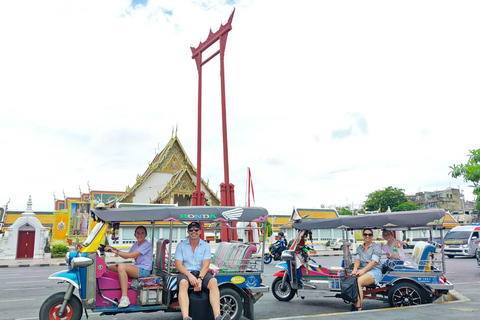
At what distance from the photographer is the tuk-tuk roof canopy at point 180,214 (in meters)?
5.96

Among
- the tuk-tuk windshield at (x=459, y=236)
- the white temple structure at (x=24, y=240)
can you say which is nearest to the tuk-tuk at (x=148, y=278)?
the tuk-tuk windshield at (x=459, y=236)

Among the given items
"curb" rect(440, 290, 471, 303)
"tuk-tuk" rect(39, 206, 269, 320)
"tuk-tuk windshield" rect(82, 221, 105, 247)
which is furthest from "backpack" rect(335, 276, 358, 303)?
"tuk-tuk windshield" rect(82, 221, 105, 247)

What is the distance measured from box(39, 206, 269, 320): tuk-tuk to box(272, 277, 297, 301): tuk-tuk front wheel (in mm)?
2241

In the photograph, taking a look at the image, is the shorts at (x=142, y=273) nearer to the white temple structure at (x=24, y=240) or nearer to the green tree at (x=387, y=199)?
the white temple structure at (x=24, y=240)

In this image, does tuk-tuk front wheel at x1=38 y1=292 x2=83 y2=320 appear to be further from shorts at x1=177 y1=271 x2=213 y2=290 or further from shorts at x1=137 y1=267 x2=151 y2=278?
shorts at x1=177 y1=271 x2=213 y2=290

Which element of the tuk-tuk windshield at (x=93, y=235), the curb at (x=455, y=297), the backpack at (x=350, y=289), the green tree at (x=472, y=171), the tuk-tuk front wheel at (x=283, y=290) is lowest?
the curb at (x=455, y=297)

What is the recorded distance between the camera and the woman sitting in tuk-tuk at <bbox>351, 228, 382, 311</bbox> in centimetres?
709

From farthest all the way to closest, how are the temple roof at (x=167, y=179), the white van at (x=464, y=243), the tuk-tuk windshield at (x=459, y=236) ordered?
the temple roof at (x=167, y=179)
the tuk-tuk windshield at (x=459, y=236)
the white van at (x=464, y=243)

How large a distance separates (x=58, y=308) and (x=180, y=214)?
2.13 metres

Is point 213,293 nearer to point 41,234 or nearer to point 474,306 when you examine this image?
point 474,306

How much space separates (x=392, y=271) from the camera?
7508 millimetres

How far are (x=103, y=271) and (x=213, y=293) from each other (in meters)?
1.70

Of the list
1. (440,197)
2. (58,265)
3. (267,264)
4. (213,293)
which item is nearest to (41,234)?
(58,265)

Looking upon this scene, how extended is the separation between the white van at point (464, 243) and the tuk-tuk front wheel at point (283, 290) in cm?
1907
